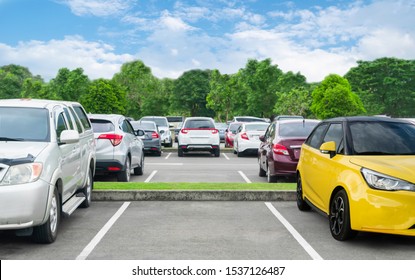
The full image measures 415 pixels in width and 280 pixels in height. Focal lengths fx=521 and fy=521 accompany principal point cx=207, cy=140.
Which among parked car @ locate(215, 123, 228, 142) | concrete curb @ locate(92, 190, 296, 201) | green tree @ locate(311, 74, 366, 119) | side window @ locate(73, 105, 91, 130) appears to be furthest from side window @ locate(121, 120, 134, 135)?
green tree @ locate(311, 74, 366, 119)

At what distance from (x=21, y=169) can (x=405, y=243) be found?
4.88 metres

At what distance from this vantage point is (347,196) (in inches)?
258

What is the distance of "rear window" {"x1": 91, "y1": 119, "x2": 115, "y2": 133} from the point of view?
12430 mm

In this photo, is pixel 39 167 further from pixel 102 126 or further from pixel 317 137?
pixel 102 126

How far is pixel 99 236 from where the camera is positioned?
7102 mm

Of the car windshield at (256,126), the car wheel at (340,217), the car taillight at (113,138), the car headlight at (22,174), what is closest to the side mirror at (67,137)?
the car headlight at (22,174)

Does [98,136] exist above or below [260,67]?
below

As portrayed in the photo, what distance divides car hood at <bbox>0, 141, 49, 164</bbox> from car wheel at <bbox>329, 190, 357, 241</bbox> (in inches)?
153

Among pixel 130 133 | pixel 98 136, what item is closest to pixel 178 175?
pixel 130 133

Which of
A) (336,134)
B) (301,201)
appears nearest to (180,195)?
(301,201)

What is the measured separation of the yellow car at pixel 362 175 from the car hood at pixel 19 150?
152 inches

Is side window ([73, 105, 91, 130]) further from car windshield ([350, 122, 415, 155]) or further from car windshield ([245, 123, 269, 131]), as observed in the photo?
car windshield ([245, 123, 269, 131])

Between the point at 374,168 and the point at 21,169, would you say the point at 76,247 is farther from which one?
the point at 374,168

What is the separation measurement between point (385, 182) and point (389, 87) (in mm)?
90649
